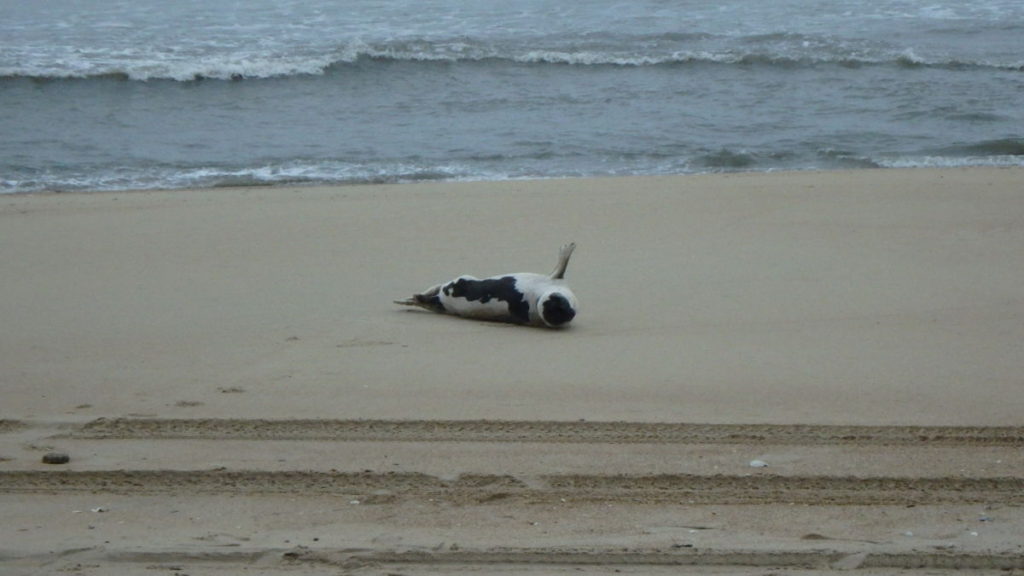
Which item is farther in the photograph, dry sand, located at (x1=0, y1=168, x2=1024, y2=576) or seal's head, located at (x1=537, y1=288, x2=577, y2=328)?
seal's head, located at (x1=537, y1=288, x2=577, y2=328)

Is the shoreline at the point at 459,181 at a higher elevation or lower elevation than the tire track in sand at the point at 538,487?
higher

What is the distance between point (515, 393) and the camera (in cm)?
533

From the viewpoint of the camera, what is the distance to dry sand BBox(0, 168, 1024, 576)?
12.7ft

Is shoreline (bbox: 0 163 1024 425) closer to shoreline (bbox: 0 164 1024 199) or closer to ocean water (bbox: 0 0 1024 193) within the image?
shoreline (bbox: 0 164 1024 199)

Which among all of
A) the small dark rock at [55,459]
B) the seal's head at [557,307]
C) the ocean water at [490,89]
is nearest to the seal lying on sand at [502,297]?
the seal's head at [557,307]

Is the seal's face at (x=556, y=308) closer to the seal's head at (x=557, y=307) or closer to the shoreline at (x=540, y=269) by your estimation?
the seal's head at (x=557, y=307)

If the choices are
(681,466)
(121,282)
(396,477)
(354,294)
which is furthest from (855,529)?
(121,282)

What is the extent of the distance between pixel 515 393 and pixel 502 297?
4.10 ft

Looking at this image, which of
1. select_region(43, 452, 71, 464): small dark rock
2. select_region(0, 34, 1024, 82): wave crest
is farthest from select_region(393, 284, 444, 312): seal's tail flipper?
select_region(0, 34, 1024, 82): wave crest

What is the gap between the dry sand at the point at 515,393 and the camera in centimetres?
386

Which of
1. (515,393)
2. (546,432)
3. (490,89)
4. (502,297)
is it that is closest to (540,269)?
(502,297)

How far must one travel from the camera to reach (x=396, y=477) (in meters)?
4.37

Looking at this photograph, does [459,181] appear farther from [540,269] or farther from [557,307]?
[557,307]

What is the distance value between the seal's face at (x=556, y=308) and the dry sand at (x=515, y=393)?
88 millimetres
